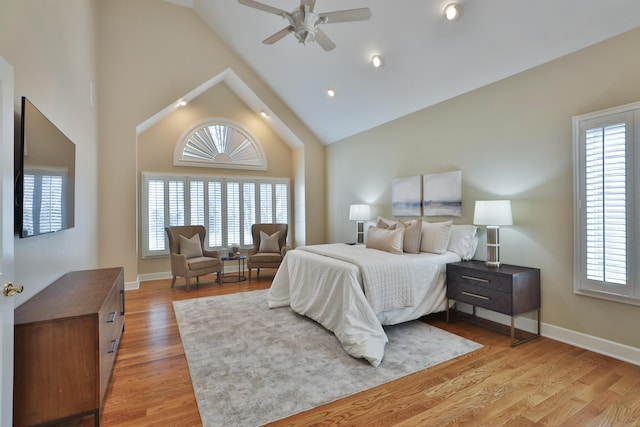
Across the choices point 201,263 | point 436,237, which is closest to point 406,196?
point 436,237

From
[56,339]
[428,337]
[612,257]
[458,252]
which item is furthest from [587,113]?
[56,339]

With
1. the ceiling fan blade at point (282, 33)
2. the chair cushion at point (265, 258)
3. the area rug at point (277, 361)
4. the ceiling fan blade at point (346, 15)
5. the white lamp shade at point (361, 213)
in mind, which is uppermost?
the ceiling fan blade at point (282, 33)

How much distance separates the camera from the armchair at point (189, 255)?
16.7ft

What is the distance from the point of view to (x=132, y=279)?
516cm

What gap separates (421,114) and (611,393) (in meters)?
3.71

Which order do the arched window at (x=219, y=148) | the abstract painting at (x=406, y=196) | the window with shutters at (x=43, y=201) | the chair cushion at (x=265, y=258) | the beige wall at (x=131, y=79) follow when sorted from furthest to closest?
the arched window at (x=219, y=148), the chair cushion at (x=265, y=258), the beige wall at (x=131, y=79), the abstract painting at (x=406, y=196), the window with shutters at (x=43, y=201)

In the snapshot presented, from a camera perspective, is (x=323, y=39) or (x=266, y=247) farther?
(x=266, y=247)

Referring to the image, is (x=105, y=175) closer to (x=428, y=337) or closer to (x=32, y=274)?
(x=32, y=274)

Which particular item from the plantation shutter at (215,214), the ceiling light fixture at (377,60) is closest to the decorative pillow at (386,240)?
the ceiling light fixture at (377,60)

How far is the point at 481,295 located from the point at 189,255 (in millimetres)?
4491

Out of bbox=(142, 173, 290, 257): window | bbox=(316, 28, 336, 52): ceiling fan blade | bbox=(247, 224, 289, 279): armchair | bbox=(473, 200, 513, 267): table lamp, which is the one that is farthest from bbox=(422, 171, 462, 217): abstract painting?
bbox=(142, 173, 290, 257): window

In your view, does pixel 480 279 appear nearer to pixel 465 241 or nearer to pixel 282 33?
pixel 465 241

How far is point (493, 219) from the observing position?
10.7 feet

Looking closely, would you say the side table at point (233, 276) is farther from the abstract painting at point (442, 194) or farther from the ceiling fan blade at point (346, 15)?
the ceiling fan blade at point (346, 15)
